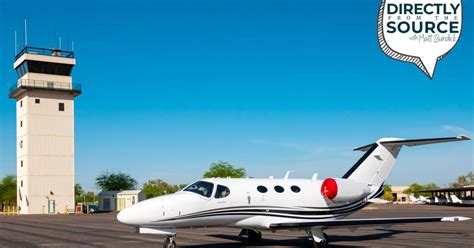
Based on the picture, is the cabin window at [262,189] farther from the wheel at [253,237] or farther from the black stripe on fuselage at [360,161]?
the black stripe on fuselage at [360,161]

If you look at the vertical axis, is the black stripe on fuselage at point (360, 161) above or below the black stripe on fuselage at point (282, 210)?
above

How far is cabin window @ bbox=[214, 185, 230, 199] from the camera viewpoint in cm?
1811

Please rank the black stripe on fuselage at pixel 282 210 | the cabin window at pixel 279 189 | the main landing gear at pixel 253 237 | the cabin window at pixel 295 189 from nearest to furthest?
the black stripe on fuselage at pixel 282 210, the cabin window at pixel 279 189, the cabin window at pixel 295 189, the main landing gear at pixel 253 237

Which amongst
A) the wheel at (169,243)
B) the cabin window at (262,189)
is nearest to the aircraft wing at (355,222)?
the cabin window at (262,189)

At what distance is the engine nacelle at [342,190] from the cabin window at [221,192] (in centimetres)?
411

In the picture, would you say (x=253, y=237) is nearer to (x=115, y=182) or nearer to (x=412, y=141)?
(x=412, y=141)

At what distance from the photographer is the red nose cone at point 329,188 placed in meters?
20.1

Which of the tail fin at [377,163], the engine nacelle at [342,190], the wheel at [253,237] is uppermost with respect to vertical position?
the tail fin at [377,163]

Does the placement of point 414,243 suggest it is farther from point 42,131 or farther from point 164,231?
point 42,131

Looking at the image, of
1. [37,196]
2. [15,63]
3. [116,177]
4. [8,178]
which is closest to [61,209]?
[37,196]

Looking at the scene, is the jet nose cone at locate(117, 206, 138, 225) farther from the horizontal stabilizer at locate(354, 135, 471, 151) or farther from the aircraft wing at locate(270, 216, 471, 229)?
the horizontal stabilizer at locate(354, 135, 471, 151)

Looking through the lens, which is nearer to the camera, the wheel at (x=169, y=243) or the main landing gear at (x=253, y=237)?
the wheel at (x=169, y=243)

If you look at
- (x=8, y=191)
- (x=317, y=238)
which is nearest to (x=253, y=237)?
(x=317, y=238)

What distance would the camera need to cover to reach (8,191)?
112 meters
